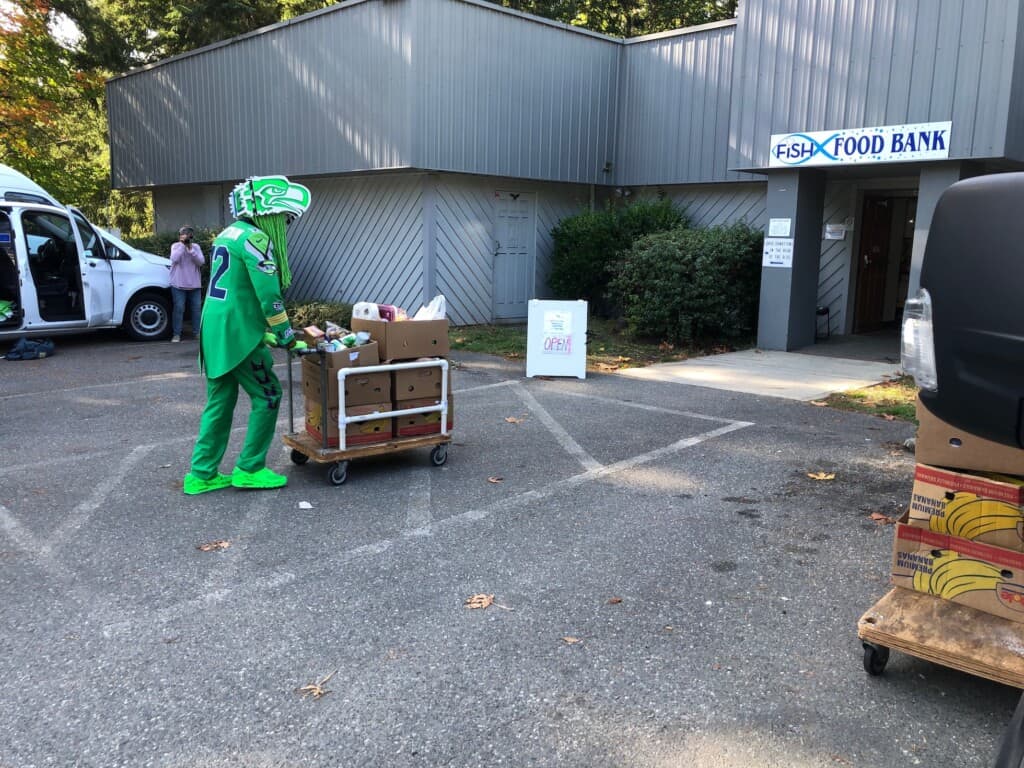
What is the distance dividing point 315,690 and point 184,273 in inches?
427


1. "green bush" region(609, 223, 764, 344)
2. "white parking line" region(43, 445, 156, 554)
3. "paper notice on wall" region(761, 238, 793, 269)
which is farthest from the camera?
"green bush" region(609, 223, 764, 344)

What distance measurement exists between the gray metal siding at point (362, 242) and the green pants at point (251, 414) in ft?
28.5

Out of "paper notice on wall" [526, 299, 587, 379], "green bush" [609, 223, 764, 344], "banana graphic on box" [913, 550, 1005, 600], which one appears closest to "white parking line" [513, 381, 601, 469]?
"paper notice on wall" [526, 299, 587, 379]

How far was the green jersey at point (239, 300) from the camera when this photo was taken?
5371 mm

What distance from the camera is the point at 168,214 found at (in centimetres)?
2091

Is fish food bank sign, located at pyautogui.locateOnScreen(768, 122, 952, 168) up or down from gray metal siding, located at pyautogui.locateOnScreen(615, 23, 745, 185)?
down

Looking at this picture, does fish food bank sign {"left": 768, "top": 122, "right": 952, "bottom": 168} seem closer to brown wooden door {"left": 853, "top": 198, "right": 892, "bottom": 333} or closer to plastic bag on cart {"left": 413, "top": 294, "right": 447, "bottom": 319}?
brown wooden door {"left": 853, "top": 198, "right": 892, "bottom": 333}

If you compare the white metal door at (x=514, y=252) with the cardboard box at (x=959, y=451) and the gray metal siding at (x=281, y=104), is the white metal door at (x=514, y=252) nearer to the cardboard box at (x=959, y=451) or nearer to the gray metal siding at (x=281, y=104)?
the gray metal siding at (x=281, y=104)

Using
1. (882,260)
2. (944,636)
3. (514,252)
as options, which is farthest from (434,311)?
(882,260)

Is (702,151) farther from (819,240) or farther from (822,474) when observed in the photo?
(822,474)

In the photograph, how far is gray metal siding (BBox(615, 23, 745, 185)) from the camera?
46.4 ft

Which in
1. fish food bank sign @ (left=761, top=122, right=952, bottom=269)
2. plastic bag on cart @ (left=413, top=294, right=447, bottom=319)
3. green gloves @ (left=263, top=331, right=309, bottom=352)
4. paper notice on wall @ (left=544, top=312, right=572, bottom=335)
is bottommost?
paper notice on wall @ (left=544, top=312, right=572, bottom=335)

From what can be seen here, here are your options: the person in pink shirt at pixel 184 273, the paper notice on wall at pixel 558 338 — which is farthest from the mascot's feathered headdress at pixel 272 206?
the person in pink shirt at pixel 184 273

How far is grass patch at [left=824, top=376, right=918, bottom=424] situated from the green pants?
5.69 m
